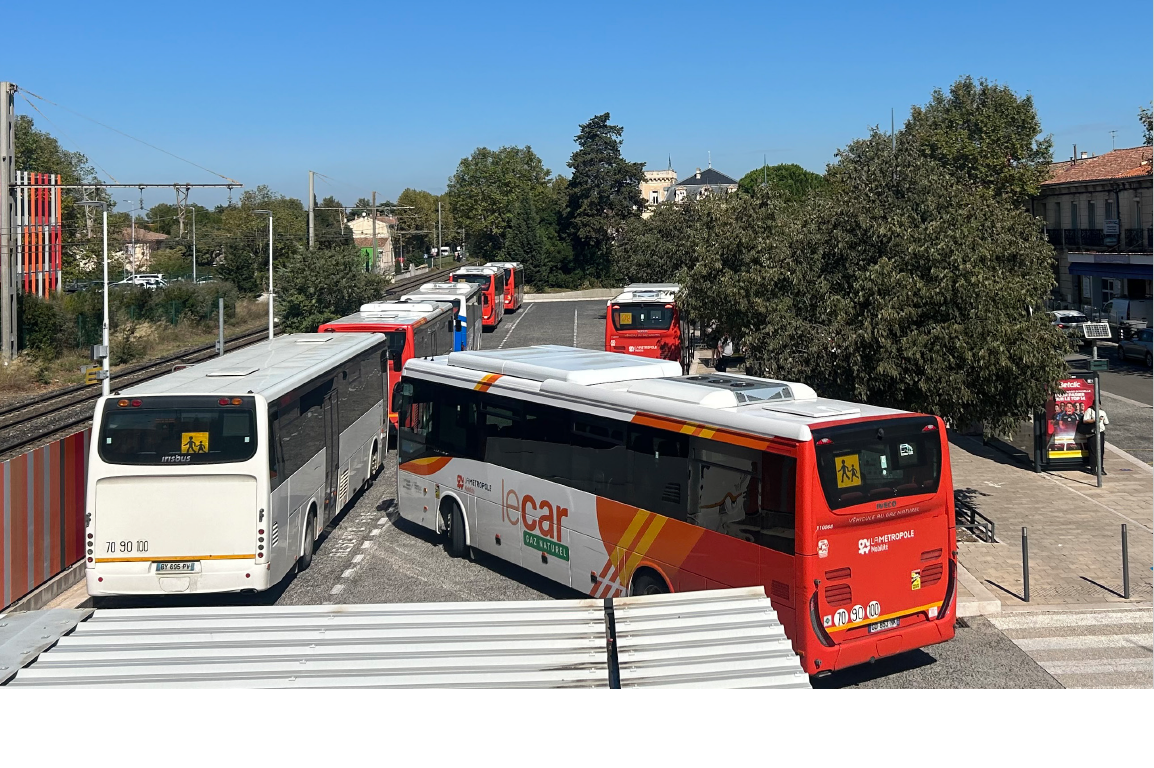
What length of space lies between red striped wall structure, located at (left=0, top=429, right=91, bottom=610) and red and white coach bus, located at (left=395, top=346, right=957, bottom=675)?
4.96 meters

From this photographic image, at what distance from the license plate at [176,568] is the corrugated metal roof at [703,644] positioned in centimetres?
701

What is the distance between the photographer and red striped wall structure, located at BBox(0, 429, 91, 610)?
37.0 feet

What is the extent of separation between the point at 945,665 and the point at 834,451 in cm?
287

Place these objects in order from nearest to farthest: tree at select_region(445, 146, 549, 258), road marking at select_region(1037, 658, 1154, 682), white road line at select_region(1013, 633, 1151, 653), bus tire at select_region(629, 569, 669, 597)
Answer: road marking at select_region(1037, 658, 1154, 682)
bus tire at select_region(629, 569, 669, 597)
white road line at select_region(1013, 633, 1151, 653)
tree at select_region(445, 146, 549, 258)

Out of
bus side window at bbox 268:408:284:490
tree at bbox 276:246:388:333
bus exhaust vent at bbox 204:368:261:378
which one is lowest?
bus side window at bbox 268:408:284:490

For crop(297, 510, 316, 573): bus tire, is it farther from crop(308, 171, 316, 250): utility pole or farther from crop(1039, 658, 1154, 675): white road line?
crop(308, 171, 316, 250): utility pole

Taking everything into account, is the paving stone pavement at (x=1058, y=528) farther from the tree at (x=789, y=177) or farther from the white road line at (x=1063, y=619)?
the tree at (x=789, y=177)

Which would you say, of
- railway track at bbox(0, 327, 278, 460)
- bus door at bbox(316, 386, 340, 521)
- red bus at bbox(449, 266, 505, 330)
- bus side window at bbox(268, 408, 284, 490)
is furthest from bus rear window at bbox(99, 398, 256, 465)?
red bus at bbox(449, 266, 505, 330)

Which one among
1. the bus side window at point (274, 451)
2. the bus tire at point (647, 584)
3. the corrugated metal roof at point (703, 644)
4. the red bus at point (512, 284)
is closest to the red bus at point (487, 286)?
the red bus at point (512, 284)

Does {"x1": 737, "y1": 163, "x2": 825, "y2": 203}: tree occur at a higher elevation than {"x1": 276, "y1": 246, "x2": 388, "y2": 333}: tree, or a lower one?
higher

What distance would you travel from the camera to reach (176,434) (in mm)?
11320

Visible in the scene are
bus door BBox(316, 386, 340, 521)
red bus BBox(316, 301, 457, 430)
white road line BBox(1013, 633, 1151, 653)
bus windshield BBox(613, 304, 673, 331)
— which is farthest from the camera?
bus windshield BBox(613, 304, 673, 331)
